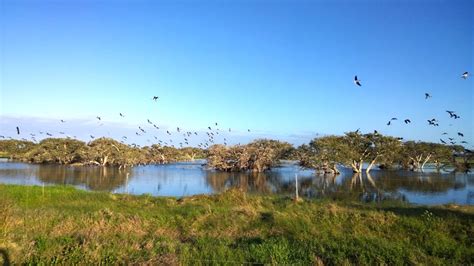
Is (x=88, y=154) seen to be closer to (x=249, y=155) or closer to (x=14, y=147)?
(x=249, y=155)

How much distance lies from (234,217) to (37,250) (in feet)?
26.9

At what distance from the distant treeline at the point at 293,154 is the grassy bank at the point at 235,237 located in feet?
152

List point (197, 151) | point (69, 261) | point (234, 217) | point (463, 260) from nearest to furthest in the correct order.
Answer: point (69, 261), point (463, 260), point (234, 217), point (197, 151)

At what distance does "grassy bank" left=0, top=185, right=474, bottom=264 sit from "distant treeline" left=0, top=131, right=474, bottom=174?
46436 millimetres

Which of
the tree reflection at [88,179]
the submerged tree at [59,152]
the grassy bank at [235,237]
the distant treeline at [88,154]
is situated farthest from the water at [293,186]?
the submerged tree at [59,152]

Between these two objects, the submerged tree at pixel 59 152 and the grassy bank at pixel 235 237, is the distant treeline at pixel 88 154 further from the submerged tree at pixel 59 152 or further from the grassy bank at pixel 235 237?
the grassy bank at pixel 235 237

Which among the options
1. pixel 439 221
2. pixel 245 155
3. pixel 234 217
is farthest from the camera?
pixel 245 155

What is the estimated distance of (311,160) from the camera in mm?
65125

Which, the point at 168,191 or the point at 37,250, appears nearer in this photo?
the point at 37,250

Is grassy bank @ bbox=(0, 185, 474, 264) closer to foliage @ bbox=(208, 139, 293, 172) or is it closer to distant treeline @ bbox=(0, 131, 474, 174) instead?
distant treeline @ bbox=(0, 131, 474, 174)

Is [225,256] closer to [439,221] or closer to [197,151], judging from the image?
[439,221]

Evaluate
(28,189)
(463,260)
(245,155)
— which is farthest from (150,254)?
(245,155)

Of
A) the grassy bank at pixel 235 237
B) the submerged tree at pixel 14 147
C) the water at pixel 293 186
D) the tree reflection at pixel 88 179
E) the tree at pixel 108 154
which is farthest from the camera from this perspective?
the submerged tree at pixel 14 147

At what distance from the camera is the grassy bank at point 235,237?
9.61 m
